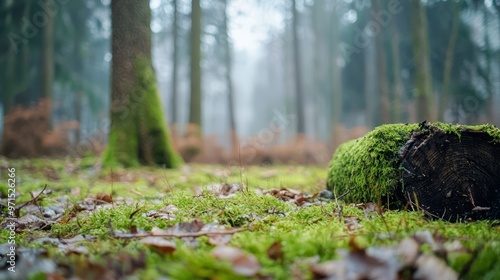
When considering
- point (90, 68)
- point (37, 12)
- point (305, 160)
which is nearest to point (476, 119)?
point (305, 160)

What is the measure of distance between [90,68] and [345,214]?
2644 cm

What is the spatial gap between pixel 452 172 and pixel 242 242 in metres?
1.68

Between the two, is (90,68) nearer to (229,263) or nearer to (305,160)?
(305,160)

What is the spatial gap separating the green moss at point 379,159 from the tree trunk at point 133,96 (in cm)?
457

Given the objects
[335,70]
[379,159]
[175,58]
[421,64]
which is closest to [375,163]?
[379,159]

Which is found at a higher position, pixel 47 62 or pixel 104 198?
pixel 47 62

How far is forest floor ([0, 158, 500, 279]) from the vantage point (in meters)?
1.06

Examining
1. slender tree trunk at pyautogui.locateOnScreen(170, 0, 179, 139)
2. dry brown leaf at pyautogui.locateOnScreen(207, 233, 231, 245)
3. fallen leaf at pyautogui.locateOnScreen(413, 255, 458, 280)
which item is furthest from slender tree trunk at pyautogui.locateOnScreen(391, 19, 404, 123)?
fallen leaf at pyautogui.locateOnScreen(413, 255, 458, 280)

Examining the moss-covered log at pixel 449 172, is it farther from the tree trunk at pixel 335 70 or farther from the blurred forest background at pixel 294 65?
the tree trunk at pixel 335 70

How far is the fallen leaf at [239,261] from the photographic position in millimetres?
1016

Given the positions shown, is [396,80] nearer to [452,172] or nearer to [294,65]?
[294,65]

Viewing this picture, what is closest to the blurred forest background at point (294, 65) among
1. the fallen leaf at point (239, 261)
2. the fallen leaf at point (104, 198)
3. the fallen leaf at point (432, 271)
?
the fallen leaf at point (104, 198)

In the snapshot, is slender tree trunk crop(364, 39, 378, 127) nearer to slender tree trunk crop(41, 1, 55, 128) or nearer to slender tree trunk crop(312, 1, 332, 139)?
slender tree trunk crop(312, 1, 332, 139)

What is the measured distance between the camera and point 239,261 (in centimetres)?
107
